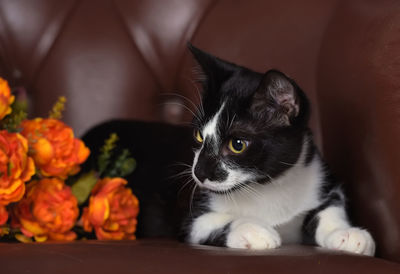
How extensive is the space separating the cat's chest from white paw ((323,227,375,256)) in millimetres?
134

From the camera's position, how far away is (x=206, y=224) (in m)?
1.23

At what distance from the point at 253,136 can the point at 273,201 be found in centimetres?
18

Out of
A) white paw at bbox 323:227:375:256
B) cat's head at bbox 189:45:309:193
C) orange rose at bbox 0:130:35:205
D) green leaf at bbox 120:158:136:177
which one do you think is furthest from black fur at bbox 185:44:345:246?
orange rose at bbox 0:130:35:205

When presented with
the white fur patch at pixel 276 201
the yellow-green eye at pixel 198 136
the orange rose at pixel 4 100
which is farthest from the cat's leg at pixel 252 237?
the orange rose at pixel 4 100

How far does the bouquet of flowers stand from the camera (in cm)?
103

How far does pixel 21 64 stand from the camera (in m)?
1.65

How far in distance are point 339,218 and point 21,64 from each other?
965 mm

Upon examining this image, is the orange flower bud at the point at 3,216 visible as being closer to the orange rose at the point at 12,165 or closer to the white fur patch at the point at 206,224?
the orange rose at the point at 12,165

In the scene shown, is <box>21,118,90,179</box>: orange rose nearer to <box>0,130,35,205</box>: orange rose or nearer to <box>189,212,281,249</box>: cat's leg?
<box>0,130,35,205</box>: orange rose

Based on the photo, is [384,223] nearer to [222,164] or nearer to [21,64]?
[222,164]

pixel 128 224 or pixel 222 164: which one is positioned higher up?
pixel 222 164

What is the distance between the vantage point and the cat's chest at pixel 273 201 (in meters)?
1.25

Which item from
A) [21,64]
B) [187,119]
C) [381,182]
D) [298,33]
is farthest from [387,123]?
[21,64]

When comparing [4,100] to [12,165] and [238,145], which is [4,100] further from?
[238,145]
